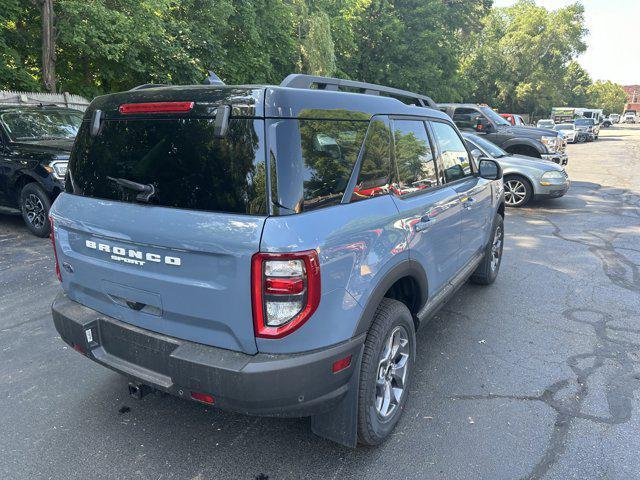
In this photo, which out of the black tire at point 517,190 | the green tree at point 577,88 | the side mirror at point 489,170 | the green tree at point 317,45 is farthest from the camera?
the green tree at point 577,88

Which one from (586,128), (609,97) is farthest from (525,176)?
(609,97)

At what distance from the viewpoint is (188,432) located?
270 centimetres

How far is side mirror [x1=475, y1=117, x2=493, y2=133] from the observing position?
1285 centimetres

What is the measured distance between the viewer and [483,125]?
12.9 meters

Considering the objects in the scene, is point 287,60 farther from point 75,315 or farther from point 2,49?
point 75,315

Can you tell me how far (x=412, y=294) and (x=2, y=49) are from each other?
12.7m

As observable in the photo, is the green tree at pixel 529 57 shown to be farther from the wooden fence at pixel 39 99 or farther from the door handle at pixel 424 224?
the door handle at pixel 424 224

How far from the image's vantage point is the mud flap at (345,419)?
226 centimetres

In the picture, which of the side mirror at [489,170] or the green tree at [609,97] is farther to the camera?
the green tree at [609,97]

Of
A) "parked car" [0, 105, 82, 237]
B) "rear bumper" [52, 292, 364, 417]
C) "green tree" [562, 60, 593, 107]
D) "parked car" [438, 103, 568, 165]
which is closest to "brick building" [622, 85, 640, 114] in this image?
"green tree" [562, 60, 593, 107]

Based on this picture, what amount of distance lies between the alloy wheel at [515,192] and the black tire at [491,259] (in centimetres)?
475

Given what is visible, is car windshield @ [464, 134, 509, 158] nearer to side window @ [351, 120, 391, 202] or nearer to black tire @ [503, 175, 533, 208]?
black tire @ [503, 175, 533, 208]

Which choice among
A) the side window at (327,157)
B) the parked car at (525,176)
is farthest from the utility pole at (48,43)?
the side window at (327,157)

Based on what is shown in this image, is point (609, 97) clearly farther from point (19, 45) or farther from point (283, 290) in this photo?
point (283, 290)
